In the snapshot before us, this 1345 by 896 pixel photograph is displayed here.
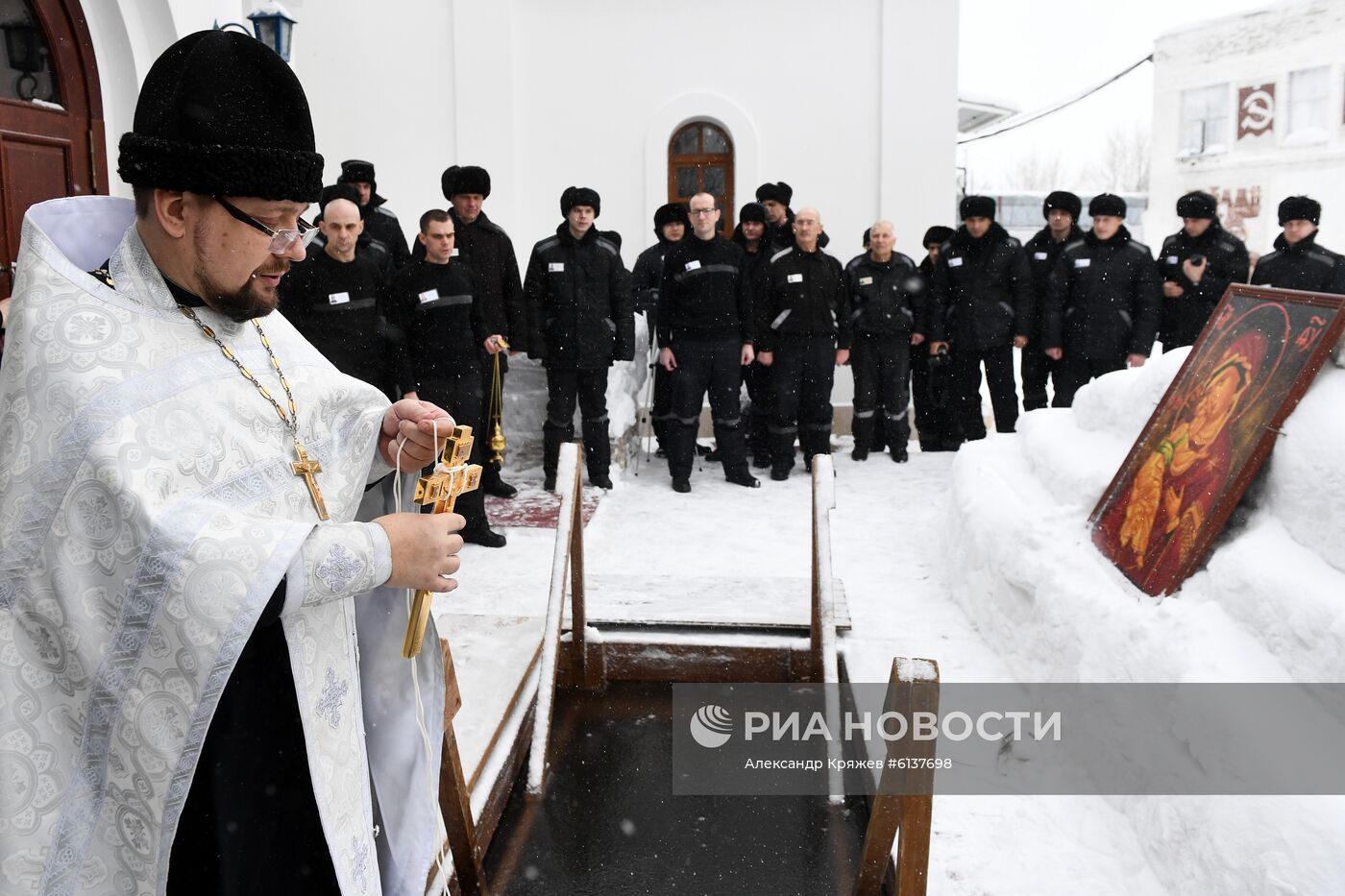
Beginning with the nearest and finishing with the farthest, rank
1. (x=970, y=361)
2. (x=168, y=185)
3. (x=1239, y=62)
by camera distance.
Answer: (x=168, y=185) → (x=970, y=361) → (x=1239, y=62)

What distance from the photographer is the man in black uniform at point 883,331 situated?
28.2ft

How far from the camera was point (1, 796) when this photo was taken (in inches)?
57.7

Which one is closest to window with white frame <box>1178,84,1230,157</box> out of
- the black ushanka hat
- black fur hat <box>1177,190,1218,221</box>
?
black fur hat <box>1177,190,1218,221</box>

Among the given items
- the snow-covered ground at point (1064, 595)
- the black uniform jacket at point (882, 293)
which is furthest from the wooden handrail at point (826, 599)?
the black uniform jacket at point (882, 293)

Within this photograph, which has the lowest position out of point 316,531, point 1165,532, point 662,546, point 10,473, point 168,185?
Result: point 662,546

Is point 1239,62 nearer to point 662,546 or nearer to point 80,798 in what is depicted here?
point 662,546

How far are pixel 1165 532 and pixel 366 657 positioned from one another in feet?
9.52

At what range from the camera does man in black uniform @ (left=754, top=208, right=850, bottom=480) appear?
804cm

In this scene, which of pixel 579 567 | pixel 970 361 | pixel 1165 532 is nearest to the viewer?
pixel 1165 532

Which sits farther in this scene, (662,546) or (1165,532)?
(662,546)

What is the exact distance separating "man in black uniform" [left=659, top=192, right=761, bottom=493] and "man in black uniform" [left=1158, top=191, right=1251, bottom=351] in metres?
3.44

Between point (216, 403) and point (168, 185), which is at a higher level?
point (168, 185)

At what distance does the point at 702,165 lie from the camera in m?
10.3

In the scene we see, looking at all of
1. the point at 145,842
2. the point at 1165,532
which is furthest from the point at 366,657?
the point at 1165,532
